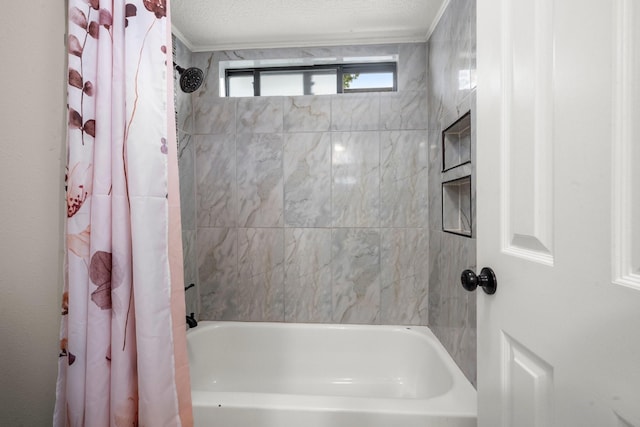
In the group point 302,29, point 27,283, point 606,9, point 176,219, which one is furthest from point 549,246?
point 302,29

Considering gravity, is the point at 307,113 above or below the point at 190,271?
above

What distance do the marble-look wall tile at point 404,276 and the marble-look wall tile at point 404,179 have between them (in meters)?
0.08

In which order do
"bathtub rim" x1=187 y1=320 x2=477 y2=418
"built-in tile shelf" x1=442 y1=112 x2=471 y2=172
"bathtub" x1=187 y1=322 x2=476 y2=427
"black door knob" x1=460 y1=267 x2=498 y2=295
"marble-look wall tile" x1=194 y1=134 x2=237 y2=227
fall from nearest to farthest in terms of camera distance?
"black door knob" x1=460 y1=267 x2=498 y2=295 → "bathtub rim" x1=187 y1=320 x2=477 y2=418 → "built-in tile shelf" x1=442 y1=112 x2=471 y2=172 → "bathtub" x1=187 y1=322 x2=476 y2=427 → "marble-look wall tile" x1=194 y1=134 x2=237 y2=227

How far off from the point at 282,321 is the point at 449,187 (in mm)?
1351

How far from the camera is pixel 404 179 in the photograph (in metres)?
1.82

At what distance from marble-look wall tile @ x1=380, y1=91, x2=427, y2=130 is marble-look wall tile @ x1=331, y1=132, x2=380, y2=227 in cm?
13

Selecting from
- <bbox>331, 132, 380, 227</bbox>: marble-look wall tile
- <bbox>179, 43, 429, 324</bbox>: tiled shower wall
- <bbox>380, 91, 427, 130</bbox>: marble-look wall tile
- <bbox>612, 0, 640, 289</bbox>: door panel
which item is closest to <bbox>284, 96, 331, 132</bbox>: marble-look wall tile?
<bbox>179, 43, 429, 324</bbox>: tiled shower wall

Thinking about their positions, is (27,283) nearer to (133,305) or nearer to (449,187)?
(133,305)

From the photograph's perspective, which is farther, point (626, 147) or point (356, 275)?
point (356, 275)

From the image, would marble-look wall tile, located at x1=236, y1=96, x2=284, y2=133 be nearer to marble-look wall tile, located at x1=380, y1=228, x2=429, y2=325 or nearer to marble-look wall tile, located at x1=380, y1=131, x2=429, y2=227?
marble-look wall tile, located at x1=380, y1=131, x2=429, y2=227

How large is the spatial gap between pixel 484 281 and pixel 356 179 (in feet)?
4.17

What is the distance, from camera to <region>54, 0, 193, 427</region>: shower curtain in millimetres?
620

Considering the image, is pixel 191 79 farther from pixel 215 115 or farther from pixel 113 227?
pixel 113 227

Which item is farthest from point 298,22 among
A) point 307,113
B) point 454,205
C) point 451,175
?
point 454,205
